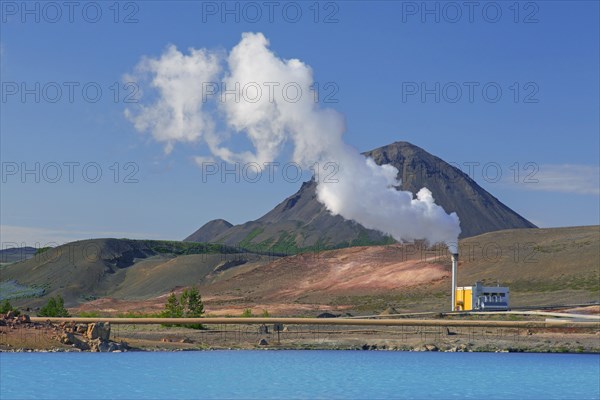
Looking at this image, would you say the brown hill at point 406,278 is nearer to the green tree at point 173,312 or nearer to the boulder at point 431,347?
the green tree at point 173,312

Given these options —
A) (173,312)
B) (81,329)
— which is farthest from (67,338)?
(173,312)

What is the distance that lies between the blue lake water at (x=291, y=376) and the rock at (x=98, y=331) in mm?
4117

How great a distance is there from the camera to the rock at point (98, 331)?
2921 inches

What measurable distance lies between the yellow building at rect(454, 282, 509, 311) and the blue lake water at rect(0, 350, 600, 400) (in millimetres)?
34528

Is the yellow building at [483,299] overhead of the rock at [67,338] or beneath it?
overhead

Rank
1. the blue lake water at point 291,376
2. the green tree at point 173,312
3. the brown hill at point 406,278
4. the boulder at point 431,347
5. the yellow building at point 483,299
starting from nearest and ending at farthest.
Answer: the blue lake water at point 291,376 → the boulder at point 431,347 → the green tree at point 173,312 → the yellow building at point 483,299 → the brown hill at point 406,278

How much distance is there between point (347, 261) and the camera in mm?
181375

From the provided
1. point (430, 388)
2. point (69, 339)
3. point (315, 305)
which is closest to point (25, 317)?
point (69, 339)

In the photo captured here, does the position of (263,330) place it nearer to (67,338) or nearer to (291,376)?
(67,338)

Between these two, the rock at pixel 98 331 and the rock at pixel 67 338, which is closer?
the rock at pixel 67 338

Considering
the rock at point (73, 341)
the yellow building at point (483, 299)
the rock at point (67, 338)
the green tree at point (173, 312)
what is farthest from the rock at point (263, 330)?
the yellow building at point (483, 299)

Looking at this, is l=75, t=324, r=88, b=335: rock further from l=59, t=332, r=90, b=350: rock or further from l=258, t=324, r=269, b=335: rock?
l=258, t=324, r=269, b=335: rock

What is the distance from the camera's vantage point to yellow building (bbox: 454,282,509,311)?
110 m

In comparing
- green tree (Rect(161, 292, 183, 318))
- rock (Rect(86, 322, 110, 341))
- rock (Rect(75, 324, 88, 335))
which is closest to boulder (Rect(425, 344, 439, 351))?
rock (Rect(86, 322, 110, 341))
